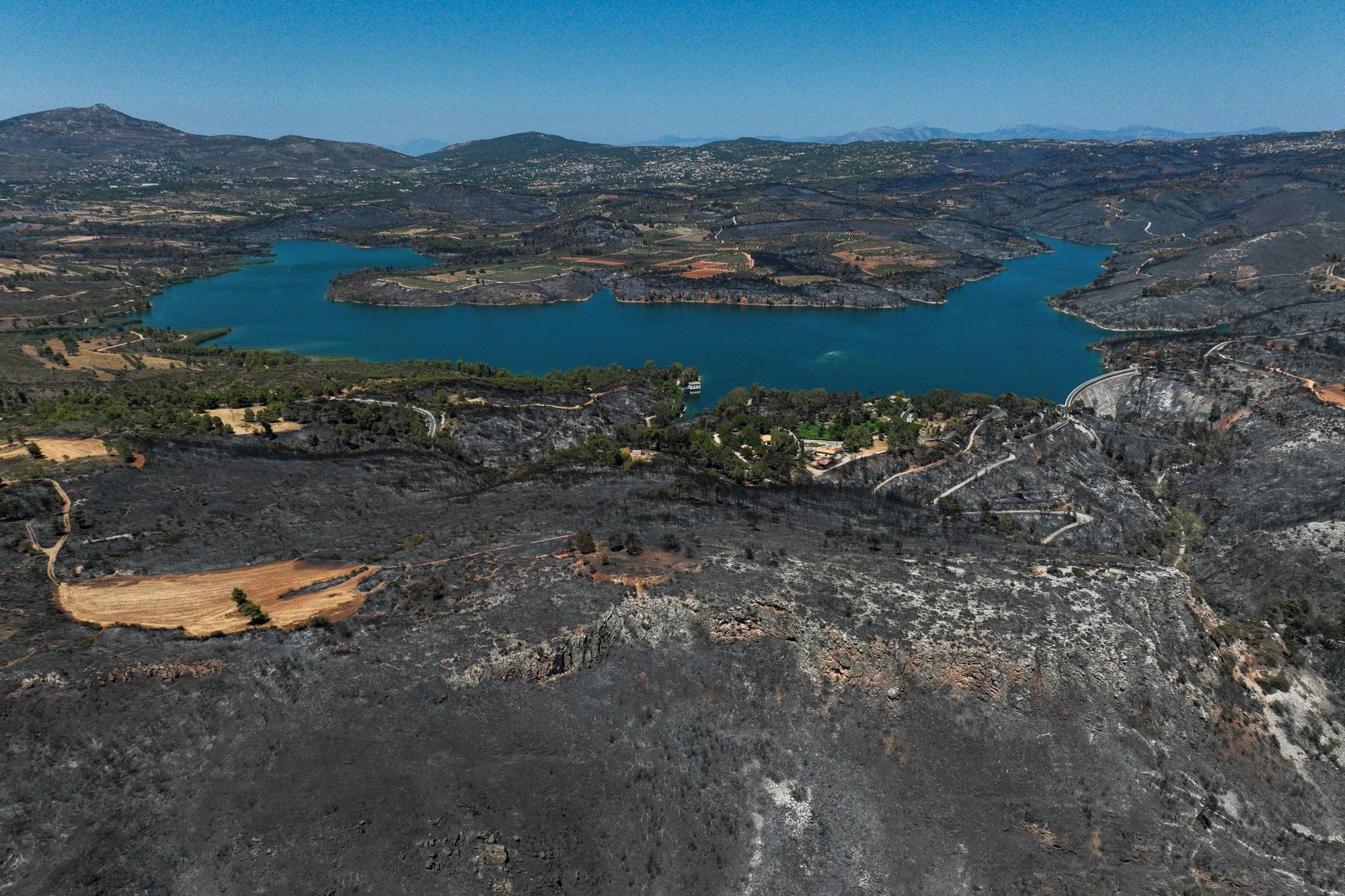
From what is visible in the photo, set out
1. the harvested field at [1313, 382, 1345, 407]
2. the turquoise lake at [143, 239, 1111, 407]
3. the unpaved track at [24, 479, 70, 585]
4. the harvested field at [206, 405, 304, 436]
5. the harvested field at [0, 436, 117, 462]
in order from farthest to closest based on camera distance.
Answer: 1. the turquoise lake at [143, 239, 1111, 407]
2. the harvested field at [1313, 382, 1345, 407]
3. the harvested field at [206, 405, 304, 436]
4. the harvested field at [0, 436, 117, 462]
5. the unpaved track at [24, 479, 70, 585]

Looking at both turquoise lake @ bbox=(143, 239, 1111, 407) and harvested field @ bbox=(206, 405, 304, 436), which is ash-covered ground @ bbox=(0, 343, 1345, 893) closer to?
harvested field @ bbox=(206, 405, 304, 436)

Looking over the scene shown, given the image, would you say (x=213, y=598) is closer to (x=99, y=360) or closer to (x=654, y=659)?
(x=654, y=659)

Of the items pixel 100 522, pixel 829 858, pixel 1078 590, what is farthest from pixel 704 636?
pixel 100 522

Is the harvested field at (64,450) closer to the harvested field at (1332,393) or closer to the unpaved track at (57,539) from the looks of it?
the unpaved track at (57,539)

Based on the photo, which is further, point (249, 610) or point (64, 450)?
point (64, 450)

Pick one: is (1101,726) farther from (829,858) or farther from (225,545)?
(225,545)

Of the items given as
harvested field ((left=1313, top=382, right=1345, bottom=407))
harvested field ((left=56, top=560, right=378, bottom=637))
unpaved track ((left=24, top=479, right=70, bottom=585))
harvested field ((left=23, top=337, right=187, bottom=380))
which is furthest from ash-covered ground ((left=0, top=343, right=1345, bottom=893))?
harvested field ((left=23, top=337, right=187, bottom=380))

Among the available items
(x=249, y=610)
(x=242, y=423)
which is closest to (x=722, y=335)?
(x=242, y=423)
